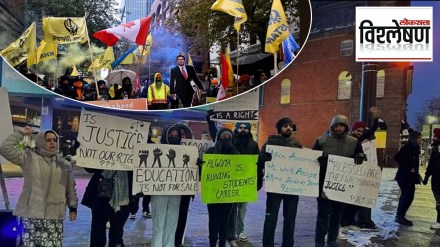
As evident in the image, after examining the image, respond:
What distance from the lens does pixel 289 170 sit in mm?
4289

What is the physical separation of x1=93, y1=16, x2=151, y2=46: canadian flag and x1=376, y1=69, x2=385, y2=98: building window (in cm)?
199

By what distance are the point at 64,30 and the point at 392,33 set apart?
8.85ft

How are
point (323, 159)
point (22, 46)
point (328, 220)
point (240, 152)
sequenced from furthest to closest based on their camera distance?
point (328, 220)
point (323, 159)
point (240, 152)
point (22, 46)

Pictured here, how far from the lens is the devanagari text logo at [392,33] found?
4047 millimetres

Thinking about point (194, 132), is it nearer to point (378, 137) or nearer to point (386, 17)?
point (378, 137)

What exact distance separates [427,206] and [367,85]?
1349mm

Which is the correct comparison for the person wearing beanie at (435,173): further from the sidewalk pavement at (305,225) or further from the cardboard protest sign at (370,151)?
the cardboard protest sign at (370,151)

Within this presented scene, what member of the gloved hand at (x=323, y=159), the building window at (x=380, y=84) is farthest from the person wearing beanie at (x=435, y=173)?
the gloved hand at (x=323, y=159)

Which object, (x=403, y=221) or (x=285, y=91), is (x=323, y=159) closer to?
(x=285, y=91)

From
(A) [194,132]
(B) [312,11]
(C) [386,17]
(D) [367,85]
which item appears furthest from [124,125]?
(C) [386,17]

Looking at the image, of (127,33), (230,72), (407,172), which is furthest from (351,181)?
(127,33)

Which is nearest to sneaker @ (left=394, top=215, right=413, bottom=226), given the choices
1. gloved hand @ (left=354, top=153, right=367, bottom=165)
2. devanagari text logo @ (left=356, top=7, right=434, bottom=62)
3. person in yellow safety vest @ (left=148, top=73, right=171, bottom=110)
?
gloved hand @ (left=354, top=153, right=367, bottom=165)

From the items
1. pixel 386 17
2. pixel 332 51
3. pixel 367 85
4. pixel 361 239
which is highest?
pixel 386 17

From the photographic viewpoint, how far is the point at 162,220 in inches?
165
